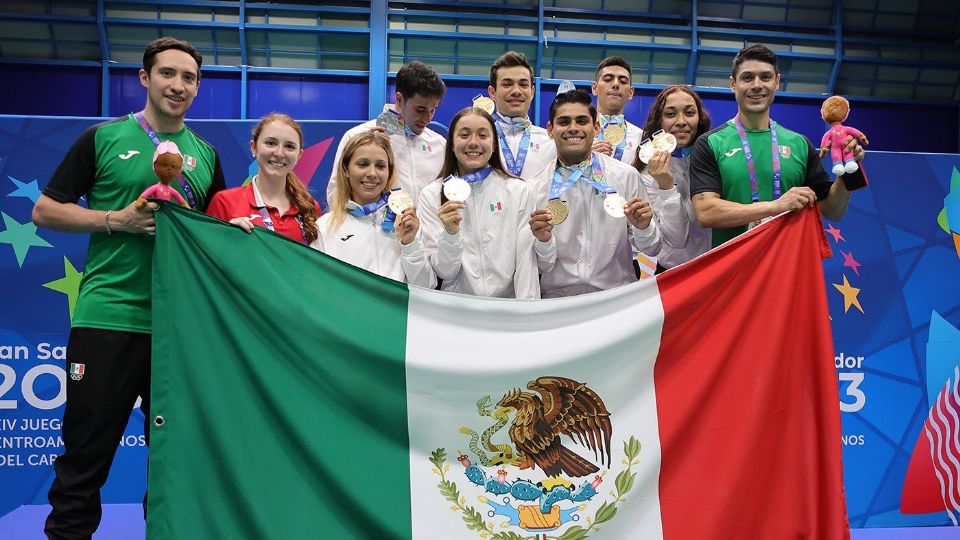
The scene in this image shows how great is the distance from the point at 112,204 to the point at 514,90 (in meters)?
2.28

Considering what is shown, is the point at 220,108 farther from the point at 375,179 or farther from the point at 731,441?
the point at 731,441

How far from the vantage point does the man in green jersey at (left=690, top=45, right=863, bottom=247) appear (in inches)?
134

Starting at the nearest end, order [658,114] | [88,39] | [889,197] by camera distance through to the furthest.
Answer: [658,114], [889,197], [88,39]

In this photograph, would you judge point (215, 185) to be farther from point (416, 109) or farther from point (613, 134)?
point (613, 134)

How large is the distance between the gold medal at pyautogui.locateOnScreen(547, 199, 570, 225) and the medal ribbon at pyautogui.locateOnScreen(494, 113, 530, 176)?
81 cm

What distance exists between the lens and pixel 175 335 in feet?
9.22

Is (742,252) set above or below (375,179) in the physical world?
below

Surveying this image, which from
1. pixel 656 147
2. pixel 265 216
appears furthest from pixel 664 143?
pixel 265 216

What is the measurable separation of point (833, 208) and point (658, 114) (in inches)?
40.3

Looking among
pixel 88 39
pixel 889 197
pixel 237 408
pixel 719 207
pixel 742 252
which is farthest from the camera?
pixel 88 39

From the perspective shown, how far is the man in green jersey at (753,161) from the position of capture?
340 centimetres

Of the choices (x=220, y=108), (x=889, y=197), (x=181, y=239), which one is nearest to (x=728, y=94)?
(x=889, y=197)

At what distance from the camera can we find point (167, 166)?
275 centimetres

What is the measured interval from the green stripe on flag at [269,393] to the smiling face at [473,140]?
87cm
